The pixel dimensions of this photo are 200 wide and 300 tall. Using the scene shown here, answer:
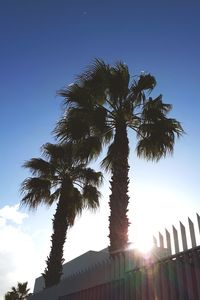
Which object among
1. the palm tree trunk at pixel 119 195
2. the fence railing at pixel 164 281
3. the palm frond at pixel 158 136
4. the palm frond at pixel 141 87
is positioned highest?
the palm frond at pixel 141 87

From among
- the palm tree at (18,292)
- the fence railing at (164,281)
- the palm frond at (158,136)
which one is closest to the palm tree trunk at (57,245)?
the palm frond at (158,136)

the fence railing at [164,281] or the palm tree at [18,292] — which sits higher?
the palm tree at [18,292]

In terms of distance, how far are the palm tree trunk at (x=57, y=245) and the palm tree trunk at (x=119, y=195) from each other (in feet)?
16.3

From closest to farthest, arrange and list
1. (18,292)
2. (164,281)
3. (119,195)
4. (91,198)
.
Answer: (164,281)
(119,195)
(91,198)
(18,292)

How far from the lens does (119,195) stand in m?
9.19

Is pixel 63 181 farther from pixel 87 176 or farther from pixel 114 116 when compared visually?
pixel 114 116

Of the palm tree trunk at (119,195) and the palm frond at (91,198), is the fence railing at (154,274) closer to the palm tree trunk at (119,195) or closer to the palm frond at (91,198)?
the palm tree trunk at (119,195)

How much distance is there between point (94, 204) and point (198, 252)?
1137cm

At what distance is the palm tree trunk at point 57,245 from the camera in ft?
41.1

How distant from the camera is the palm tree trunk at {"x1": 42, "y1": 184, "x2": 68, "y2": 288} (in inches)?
493

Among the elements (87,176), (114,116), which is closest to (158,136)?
(114,116)

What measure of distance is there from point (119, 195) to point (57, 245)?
5.33m

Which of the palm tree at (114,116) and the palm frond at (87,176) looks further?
the palm frond at (87,176)

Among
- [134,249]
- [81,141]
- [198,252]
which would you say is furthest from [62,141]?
[198,252]
